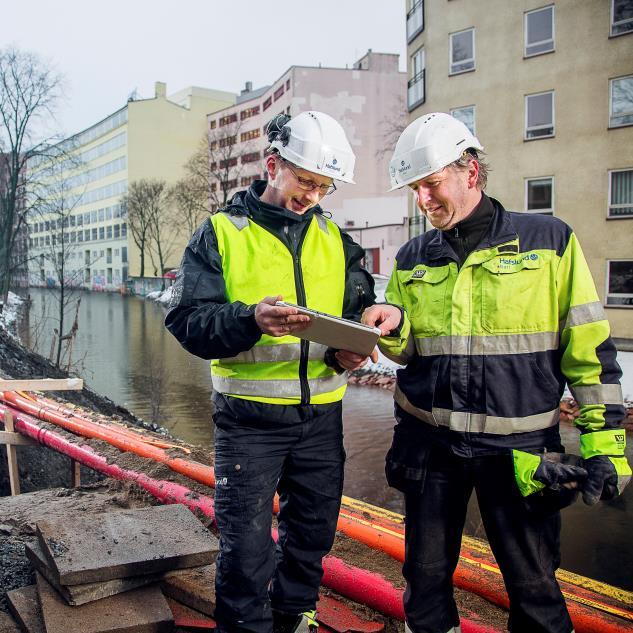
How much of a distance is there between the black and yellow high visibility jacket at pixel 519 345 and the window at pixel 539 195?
63.2 ft

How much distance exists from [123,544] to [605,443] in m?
2.27

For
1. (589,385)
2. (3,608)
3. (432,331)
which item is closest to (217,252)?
(432,331)

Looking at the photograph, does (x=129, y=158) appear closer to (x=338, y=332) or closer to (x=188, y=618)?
(x=188, y=618)

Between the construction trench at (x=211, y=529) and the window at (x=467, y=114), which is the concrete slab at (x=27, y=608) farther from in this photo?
the window at (x=467, y=114)

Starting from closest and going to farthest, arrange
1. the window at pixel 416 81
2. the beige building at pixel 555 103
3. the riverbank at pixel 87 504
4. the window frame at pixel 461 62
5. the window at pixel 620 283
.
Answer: the riverbank at pixel 87 504 < the window at pixel 620 283 < the beige building at pixel 555 103 < the window frame at pixel 461 62 < the window at pixel 416 81

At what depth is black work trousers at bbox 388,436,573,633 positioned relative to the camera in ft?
7.84

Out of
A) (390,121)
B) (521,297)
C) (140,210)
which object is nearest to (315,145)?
(521,297)

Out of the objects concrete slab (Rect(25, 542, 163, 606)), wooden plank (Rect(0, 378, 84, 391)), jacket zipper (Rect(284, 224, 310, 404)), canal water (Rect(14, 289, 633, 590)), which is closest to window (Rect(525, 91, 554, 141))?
canal water (Rect(14, 289, 633, 590))

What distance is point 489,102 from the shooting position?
2200cm

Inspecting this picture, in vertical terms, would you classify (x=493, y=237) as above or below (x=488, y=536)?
above

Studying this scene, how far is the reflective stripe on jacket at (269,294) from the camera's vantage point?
2668 millimetres

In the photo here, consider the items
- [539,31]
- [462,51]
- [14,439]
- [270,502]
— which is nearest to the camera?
[270,502]

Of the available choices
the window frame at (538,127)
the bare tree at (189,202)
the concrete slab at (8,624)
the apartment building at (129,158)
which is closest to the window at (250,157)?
the bare tree at (189,202)

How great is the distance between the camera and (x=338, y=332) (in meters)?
2.40
